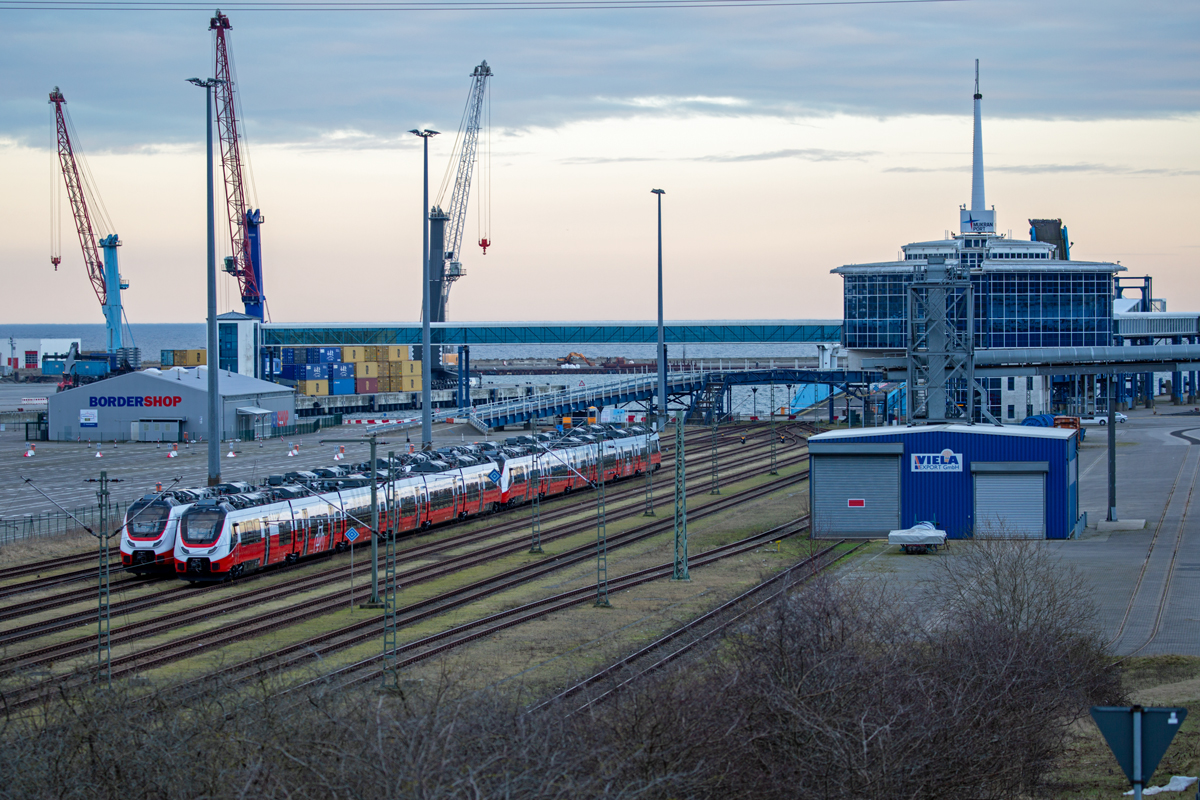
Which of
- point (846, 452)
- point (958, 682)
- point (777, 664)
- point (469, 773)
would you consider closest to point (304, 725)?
point (469, 773)

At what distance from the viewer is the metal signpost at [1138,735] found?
420 inches

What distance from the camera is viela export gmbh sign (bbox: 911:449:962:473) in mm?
49344

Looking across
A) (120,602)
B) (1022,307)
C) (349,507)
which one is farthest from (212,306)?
(1022,307)

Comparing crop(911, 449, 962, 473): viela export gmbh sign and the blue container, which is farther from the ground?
the blue container

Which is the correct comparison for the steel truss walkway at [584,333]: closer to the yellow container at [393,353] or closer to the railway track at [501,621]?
the yellow container at [393,353]

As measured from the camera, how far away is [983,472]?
49.2 meters

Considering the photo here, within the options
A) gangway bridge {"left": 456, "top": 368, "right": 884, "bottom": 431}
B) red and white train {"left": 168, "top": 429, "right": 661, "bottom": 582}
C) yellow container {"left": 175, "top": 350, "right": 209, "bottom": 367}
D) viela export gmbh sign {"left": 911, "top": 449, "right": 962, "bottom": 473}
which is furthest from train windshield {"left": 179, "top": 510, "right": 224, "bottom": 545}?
yellow container {"left": 175, "top": 350, "right": 209, "bottom": 367}

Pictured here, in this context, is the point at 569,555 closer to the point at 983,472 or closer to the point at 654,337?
the point at 983,472

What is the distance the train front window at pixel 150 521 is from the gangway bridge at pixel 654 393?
182 ft

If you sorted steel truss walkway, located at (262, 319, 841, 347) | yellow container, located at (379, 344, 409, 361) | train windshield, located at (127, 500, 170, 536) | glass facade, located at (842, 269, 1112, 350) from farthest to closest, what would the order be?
yellow container, located at (379, 344, 409, 361) < steel truss walkway, located at (262, 319, 841, 347) < glass facade, located at (842, 269, 1112, 350) < train windshield, located at (127, 500, 170, 536)

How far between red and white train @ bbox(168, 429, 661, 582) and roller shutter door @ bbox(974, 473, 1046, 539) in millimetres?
15775

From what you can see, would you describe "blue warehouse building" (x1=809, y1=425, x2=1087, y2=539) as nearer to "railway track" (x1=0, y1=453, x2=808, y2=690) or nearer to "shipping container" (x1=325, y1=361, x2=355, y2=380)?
"railway track" (x1=0, y1=453, x2=808, y2=690)

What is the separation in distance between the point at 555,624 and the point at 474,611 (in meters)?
3.16

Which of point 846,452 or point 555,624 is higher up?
point 846,452
